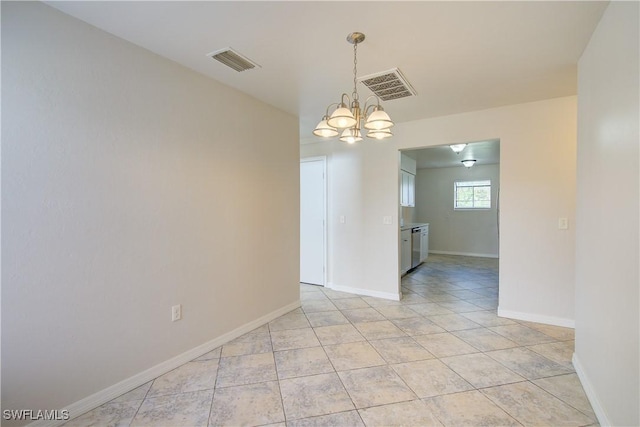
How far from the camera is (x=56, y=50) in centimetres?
167

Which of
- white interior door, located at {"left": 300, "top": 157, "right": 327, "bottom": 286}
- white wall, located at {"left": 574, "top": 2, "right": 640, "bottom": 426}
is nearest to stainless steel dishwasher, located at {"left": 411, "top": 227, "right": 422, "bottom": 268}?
white interior door, located at {"left": 300, "top": 157, "right": 327, "bottom": 286}

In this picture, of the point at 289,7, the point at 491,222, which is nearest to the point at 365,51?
the point at 289,7

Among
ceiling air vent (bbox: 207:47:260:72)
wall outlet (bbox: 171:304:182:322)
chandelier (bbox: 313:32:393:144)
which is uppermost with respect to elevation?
ceiling air vent (bbox: 207:47:260:72)

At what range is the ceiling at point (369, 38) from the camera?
66.4 inches

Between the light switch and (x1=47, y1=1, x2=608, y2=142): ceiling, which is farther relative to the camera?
the light switch

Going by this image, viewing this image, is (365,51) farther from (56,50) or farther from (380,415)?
(380,415)

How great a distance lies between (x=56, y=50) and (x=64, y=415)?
83.2 inches

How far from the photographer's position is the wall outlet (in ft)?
7.53

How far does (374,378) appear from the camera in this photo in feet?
7.00

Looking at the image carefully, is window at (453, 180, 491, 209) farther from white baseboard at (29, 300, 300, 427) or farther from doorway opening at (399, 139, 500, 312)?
white baseboard at (29, 300, 300, 427)

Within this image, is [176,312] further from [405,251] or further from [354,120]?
[405,251]

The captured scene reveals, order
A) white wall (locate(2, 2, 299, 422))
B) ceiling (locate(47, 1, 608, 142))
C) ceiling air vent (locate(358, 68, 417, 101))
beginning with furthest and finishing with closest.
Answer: ceiling air vent (locate(358, 68, 417, 101))
ceiling (locate(47, 1, 608, 142))
white wall (locate(2, 2, 299, 422))

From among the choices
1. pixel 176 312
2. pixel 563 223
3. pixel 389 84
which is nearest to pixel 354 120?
pixel 389 84

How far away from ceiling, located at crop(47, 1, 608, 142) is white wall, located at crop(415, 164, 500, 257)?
5.15 metres
